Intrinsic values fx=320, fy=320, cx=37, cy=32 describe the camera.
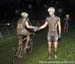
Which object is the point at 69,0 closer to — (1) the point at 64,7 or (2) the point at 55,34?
(1) the point at 64,7

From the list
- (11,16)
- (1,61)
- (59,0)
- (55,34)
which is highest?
(59,0)

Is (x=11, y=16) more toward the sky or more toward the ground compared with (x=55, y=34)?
more toward the sky

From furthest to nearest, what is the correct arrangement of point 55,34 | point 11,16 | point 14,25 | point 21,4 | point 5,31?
point 21,4 → point 11,16 → point 14,25 → point 5,31 → point 55,34

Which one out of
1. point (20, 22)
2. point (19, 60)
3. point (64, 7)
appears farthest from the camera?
point (64, 7)

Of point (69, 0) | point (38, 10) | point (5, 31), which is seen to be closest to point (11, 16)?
point (38, 10)

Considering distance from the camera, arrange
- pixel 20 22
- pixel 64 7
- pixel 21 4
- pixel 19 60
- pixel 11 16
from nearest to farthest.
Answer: pixel 20 22 → pixel 19 60 → pixel 11 16 → pixel 21 4 → pixel 64 7

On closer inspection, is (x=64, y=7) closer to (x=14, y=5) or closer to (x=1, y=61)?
(x=14, y=5)

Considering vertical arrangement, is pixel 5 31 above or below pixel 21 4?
below

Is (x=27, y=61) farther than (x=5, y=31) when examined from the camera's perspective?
No

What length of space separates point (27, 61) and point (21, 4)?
120ft

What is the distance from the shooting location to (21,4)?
52.1m

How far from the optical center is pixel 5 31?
1260 inches

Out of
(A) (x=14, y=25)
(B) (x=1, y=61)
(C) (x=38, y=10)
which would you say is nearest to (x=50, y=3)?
(C) (x=38, y=10)

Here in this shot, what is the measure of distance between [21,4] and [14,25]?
17.1 meters
